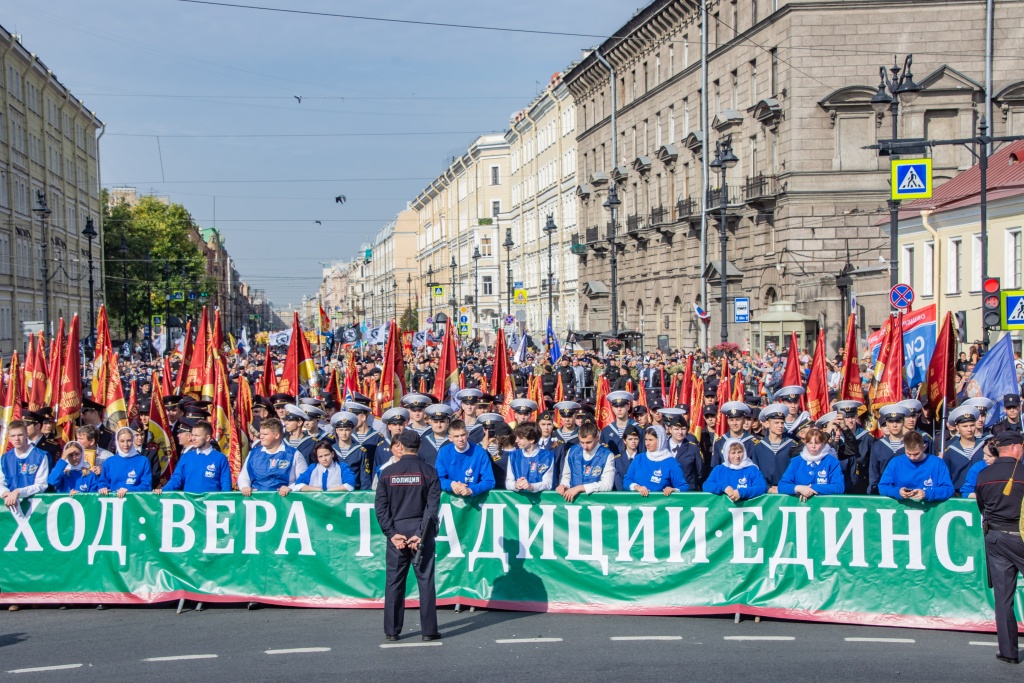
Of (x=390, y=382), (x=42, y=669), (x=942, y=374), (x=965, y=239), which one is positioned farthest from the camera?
(x=965, y=239)

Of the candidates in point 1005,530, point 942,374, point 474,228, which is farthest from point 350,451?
point 474,228

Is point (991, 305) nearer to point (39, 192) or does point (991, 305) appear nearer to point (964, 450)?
point (964, 450)

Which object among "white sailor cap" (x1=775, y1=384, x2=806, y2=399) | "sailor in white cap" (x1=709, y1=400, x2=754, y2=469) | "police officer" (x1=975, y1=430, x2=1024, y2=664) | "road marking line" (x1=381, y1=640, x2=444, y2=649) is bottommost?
"road marking line" (x1=381, y1=640, x2=444, y2=649)

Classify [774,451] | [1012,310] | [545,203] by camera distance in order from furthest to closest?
[545,203], [1012,310], [774,451]

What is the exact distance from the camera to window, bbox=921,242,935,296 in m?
32.7

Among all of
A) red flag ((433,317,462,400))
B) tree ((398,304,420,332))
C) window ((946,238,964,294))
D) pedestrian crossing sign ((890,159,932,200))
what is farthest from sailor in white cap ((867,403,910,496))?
tree ((398,304,420,332))

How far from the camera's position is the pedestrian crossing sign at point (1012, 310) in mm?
18719

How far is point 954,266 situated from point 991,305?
42.8 feet

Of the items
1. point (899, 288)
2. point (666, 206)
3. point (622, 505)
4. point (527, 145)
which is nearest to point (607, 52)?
point (666, 206)

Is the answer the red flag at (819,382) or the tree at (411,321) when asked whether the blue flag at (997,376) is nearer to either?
the red flag at (819,382)

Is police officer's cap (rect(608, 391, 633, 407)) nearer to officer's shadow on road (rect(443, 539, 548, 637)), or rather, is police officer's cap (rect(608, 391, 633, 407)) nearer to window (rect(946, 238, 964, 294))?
officer's shadow on road (rect(443, 539, 548, 637))

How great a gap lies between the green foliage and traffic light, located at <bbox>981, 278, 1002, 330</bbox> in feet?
213

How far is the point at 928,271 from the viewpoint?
108 feet

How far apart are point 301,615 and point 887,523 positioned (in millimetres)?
4414
